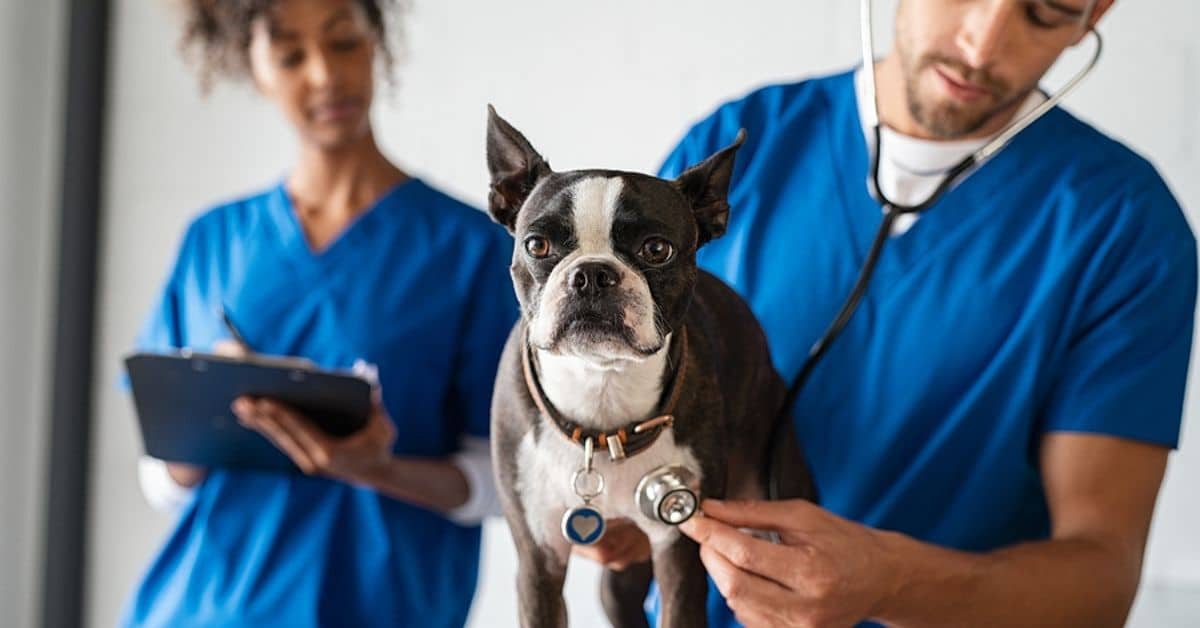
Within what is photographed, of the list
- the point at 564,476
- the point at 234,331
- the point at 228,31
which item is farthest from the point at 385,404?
the point at 564,476

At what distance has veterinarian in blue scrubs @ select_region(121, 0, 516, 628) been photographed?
4.53 ft

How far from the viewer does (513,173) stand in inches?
24.7

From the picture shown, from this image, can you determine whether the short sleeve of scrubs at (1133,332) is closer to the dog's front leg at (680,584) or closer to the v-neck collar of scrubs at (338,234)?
the dog's front leg at (680,584)

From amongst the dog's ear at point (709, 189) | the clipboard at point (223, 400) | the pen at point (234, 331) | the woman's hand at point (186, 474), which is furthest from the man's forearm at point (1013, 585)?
the woman's hand at point (186, 474)

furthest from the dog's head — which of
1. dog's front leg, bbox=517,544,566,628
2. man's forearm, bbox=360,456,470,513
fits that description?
man's forearm, bbox=360,456,470,513

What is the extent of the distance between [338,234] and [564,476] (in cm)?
90

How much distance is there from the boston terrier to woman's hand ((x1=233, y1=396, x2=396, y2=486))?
0.61 meters

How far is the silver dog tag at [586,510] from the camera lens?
0.64 metres

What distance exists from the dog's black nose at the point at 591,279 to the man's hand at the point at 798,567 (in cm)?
19

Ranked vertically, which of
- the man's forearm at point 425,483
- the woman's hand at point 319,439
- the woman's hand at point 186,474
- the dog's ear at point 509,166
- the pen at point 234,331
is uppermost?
the dog's ear at point 509,166

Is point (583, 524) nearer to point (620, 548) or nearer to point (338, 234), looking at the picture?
point (620, 548)

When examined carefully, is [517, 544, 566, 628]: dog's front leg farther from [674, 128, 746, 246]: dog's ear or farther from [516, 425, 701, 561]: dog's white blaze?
[674, 128, 746, 246]: dog's ear

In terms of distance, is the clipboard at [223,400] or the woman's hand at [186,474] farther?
the woman's hand at [186,474]

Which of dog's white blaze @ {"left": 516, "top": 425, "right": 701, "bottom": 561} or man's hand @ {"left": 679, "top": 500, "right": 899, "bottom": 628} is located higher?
dog's white blaze @ {"left": 516, "top": 425, "right": 701, "bottom": 561}
